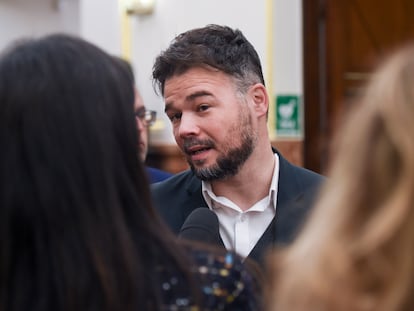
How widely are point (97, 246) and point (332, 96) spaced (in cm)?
519

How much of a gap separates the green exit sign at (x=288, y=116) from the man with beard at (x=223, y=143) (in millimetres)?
3284

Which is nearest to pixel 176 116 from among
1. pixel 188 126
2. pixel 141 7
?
pixel 188 126

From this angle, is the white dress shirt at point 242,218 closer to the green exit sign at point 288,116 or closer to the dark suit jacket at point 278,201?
the dark suit jacket at point 278,201

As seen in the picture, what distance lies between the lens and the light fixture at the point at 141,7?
664 cm

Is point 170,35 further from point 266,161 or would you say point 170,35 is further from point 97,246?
point 97,246

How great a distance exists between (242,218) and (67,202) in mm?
1230

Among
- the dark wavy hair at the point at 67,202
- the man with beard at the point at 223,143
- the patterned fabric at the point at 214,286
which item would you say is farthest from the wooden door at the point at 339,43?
the dark wavy hair at the point at 67,202

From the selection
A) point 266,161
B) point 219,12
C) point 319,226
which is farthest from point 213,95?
point 219,12

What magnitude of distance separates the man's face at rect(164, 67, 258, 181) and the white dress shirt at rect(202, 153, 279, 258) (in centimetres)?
8

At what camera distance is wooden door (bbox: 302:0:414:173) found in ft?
21.3

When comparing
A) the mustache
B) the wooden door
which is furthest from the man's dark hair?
the wooden door

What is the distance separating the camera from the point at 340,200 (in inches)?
47.4

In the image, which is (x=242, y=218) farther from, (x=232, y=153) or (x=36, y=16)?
(x=36, y=16)

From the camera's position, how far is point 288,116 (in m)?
6.24
